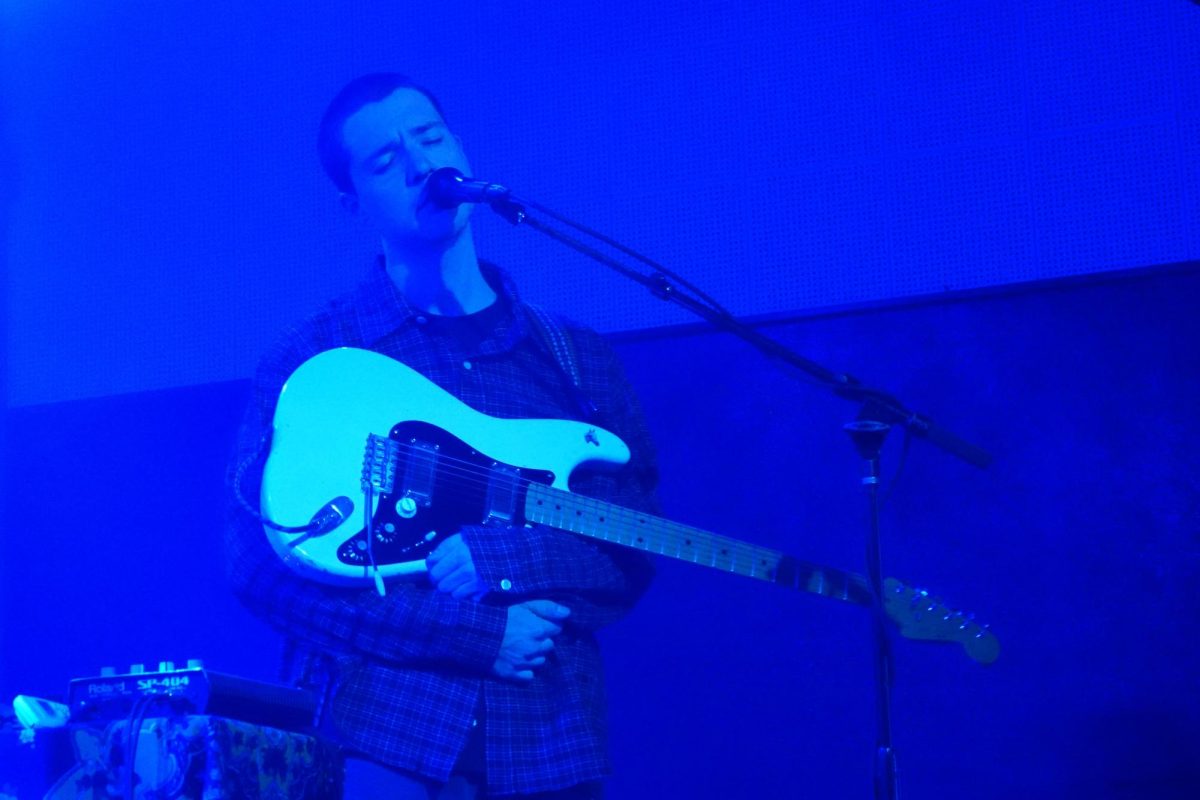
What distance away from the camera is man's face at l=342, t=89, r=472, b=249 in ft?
9.62

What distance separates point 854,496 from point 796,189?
753mm

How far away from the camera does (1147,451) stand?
10.2 ft

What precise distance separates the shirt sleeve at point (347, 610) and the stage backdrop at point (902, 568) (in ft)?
2.74

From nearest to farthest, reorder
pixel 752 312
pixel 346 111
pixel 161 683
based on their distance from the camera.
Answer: pixel 161 683
pixel 346 111
pixel 752 312

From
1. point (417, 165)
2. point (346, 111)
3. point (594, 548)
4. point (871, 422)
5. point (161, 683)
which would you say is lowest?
point (161, 683)

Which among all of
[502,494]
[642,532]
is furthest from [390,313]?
[642,532]

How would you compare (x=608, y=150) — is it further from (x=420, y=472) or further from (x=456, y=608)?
(x=456, y=608)

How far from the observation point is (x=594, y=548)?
8.93ft

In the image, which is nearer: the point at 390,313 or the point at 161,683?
the point at 161,683

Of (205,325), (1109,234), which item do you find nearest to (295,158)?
(205,325)

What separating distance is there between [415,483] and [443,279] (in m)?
0.52

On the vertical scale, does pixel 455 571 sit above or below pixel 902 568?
below

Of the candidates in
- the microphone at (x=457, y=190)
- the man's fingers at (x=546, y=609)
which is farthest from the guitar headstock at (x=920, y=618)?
the microphone at (x=457, y=190)

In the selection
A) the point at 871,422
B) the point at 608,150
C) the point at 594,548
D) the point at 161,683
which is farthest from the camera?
the point at 608,150
